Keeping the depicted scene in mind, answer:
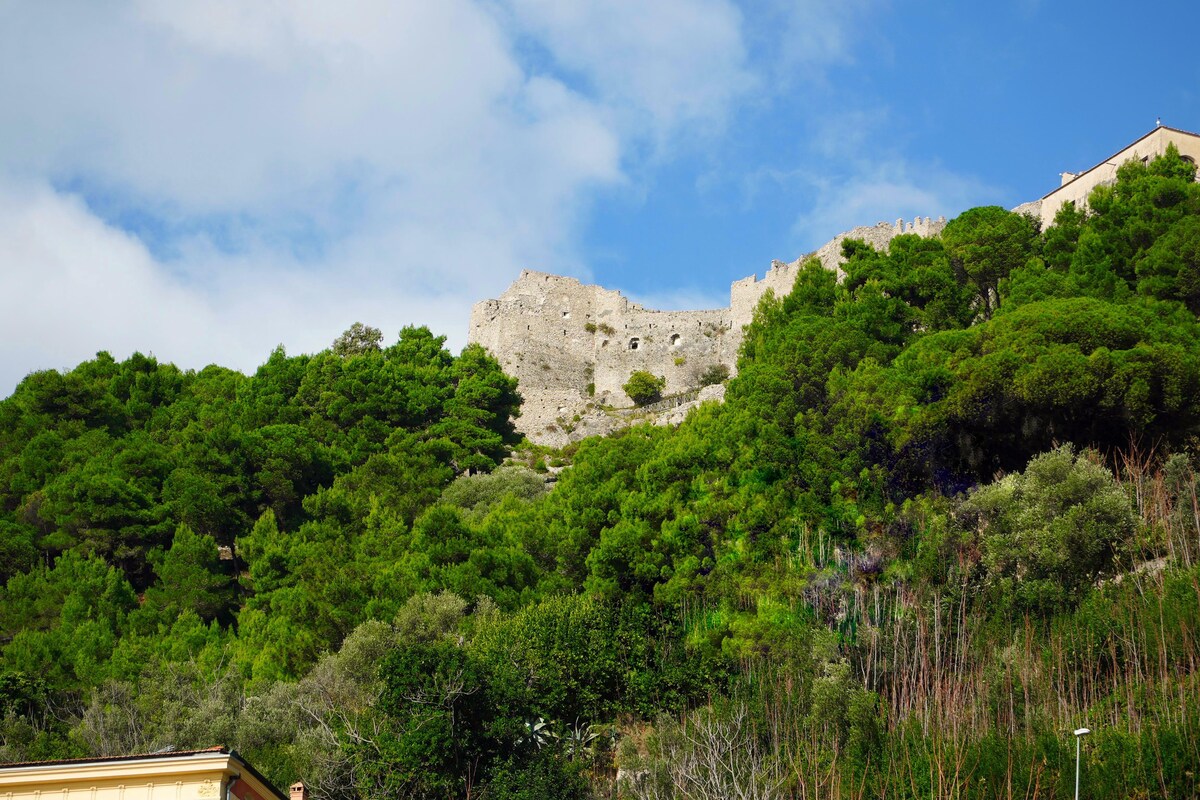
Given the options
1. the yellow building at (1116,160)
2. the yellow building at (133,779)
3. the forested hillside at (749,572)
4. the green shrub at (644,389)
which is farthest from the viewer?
the green shrub at (644,389)

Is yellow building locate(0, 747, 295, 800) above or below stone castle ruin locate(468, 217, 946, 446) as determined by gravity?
below

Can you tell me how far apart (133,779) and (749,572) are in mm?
11824

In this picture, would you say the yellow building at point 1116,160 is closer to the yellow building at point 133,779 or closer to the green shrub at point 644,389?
the green shrub at point 644,389

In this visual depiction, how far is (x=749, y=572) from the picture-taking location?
23.5 meters

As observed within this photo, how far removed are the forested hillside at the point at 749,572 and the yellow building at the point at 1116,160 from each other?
2.82m

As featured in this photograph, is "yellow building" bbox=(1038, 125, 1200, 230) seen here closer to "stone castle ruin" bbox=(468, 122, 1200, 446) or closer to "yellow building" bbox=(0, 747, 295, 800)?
"stone castle ruin" bbox=(468, 122, 1200, 446)

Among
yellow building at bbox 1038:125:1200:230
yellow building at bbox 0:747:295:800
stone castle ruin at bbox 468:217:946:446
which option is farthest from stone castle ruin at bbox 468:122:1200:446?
yellow building at bbox 0:747:295:800

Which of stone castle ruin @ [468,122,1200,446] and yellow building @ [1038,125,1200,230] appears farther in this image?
stone castle ruin @ [468,122,1200,446]

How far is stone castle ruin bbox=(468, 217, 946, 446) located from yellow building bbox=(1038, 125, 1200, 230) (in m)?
12.1

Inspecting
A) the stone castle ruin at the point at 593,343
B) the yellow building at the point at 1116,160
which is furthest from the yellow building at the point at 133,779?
the stone castle ruin at the point at 593,343

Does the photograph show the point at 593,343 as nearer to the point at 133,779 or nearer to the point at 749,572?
the point at 749,572

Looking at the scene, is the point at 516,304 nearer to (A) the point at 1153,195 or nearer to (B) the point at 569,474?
(B) the point at 569,474

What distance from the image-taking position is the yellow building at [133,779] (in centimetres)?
1449

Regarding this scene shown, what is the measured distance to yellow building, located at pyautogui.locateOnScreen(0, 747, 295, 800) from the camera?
1449 centimetres
